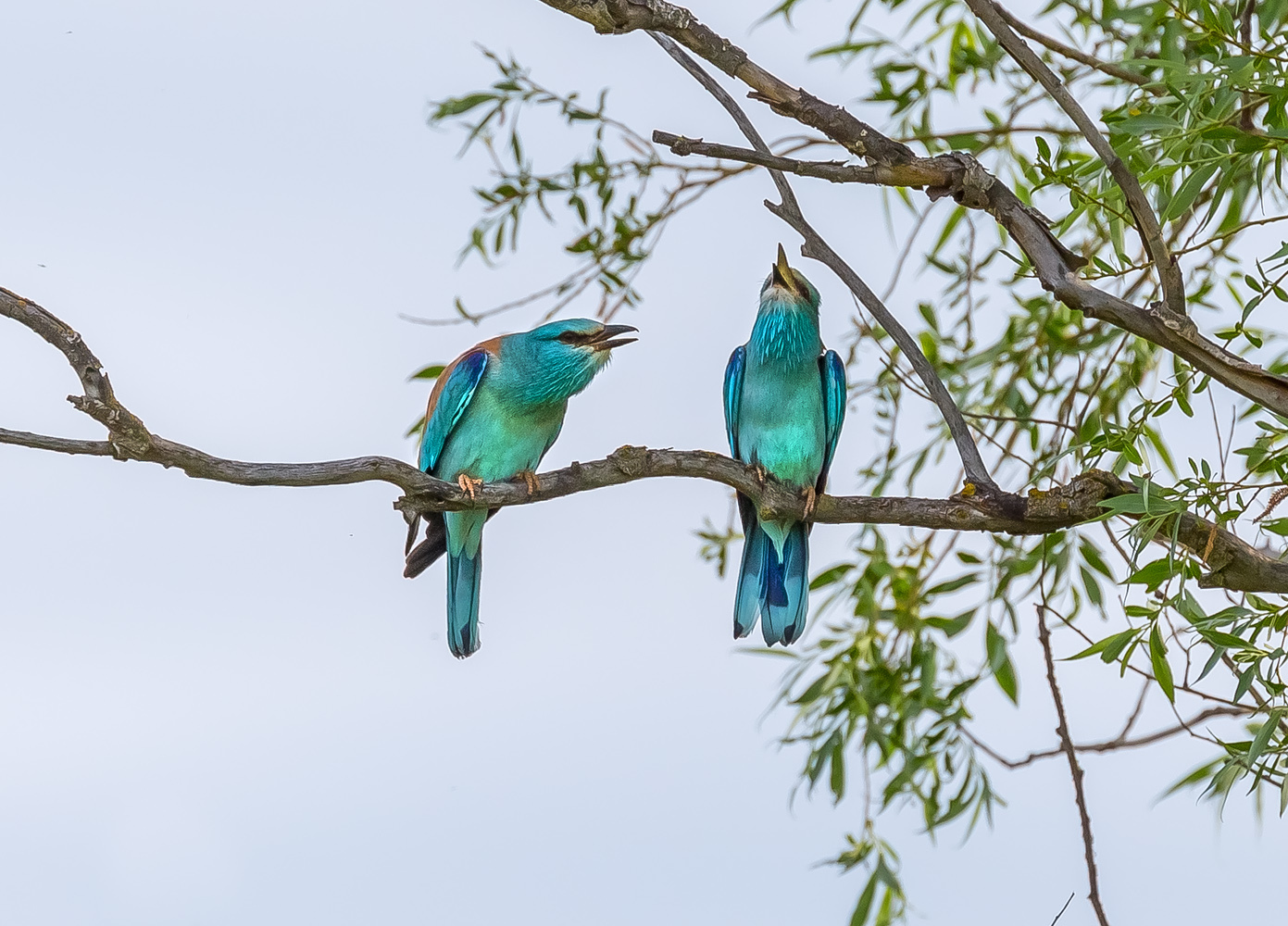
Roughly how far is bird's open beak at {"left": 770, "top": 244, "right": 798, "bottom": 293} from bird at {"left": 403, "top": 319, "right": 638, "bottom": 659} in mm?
421

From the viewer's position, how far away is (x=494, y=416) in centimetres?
368

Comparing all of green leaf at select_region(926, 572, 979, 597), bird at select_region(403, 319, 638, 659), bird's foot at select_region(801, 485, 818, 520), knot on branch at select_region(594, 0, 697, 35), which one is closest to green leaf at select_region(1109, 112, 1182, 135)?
knot on branch at select_region(594, 0, 697, 35)

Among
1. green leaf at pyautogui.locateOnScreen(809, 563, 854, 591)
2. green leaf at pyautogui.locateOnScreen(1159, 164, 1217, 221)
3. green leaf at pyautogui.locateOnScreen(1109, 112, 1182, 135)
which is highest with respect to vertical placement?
green leaf at pyautogui.locateOnScreen(1109, 112, 1182, 135)

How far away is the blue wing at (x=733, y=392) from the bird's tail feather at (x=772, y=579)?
0.85ft

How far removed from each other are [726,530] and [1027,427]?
0.83 metres

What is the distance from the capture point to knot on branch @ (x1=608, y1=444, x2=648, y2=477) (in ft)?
7.55

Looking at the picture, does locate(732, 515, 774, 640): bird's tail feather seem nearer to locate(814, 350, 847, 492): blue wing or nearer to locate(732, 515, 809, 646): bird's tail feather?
locate(732, 515, 809, 646): bird's tail feather

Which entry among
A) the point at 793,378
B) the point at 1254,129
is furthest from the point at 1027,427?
the point at 1254,129

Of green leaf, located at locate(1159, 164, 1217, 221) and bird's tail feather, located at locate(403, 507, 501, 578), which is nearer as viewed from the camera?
green leaf, located at locate(1159, 164, 1217, 221)

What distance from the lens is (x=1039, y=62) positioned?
7.07 feet

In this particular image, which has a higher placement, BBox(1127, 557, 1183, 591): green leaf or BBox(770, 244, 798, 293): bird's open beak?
BBox(770, 244, 798, 293): bird's open beak

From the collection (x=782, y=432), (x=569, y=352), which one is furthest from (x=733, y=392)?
(x=569, y=352)

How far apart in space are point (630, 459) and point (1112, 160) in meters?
0.91

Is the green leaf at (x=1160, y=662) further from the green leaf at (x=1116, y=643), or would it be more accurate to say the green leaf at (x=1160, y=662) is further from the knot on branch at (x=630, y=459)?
the knot on branch at (x=630, y=459)
